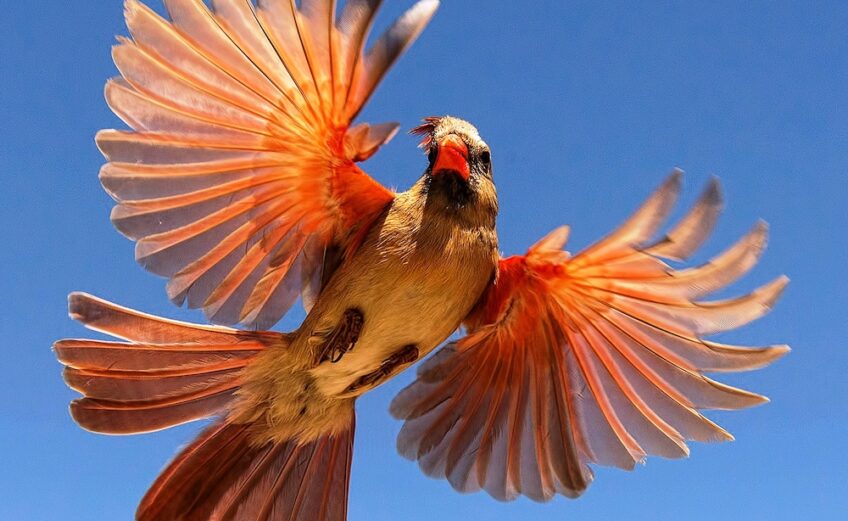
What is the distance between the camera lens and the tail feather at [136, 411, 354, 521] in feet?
14.2

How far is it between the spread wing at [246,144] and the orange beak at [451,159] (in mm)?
325

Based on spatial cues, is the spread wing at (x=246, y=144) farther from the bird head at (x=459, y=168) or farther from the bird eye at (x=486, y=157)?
the bird eye at (x=486, y=157)

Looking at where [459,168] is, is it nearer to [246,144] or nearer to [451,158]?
[451,158]

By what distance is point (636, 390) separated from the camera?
490cm

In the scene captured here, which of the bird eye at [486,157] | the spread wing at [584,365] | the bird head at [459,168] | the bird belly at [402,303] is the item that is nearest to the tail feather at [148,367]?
the bird belly at [402,303]

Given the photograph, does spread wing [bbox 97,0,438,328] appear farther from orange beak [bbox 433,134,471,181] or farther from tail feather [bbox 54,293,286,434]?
orange beak [bbox 433,134,471,181]

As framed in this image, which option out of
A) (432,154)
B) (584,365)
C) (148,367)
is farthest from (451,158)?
(148,367)

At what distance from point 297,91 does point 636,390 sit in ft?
7.94

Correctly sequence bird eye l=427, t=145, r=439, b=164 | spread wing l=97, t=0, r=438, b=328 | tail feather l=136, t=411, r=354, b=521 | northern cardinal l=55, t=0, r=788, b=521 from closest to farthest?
spread wing l=97, t=0, r=438, b=328 < northern cardinal l=55, t=0, r=788, b=521 < tail feather l=136, t=411, r=354, b=521 < bird eye l=427, t=145, r=439, b=164

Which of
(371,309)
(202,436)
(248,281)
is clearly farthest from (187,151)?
(202,436)

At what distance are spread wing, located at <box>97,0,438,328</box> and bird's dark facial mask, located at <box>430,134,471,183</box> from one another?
12.7 inches

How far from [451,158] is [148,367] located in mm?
1792

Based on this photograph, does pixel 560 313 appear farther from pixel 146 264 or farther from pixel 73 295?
pixel 73 295

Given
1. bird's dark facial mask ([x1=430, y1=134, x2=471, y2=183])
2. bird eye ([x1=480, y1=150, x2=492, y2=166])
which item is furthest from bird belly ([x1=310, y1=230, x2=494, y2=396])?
bird eye ([x1=480, y1=150, x2=492, y2=166])
